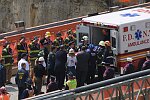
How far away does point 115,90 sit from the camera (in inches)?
573

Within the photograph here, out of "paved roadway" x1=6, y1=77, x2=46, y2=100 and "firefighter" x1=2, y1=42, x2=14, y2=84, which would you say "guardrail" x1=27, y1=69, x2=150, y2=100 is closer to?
"paved roadway" x1=6, y1=77, x2=46, y2=100

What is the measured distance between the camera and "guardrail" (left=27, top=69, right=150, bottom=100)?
13.6m

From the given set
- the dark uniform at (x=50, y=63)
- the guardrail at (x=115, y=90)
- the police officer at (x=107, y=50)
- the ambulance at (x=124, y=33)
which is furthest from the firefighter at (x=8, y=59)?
the guardrail at (x=115, y=90)

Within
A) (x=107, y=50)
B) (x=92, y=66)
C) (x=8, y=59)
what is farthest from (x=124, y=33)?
(x=8, y=59)

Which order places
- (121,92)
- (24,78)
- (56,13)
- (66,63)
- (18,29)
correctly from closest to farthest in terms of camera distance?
(121,92) → (24,78) → (66,63) → (18,29) → (56,13)

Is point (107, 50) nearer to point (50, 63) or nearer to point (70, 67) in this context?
point (70, 67)

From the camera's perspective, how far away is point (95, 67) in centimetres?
1795

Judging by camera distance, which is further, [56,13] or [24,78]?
[56,13]

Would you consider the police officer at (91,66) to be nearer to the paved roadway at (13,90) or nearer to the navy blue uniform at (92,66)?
the navy blue uniform at (92,66)

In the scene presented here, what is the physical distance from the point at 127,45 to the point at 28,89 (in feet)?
16.1

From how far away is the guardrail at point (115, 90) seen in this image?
13609 millimetres

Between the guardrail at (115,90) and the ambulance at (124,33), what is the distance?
3.70 m

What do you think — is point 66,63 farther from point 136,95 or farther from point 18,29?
point 18,29

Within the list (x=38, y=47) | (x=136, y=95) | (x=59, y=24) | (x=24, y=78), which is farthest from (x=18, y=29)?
(x=136, y=95)
